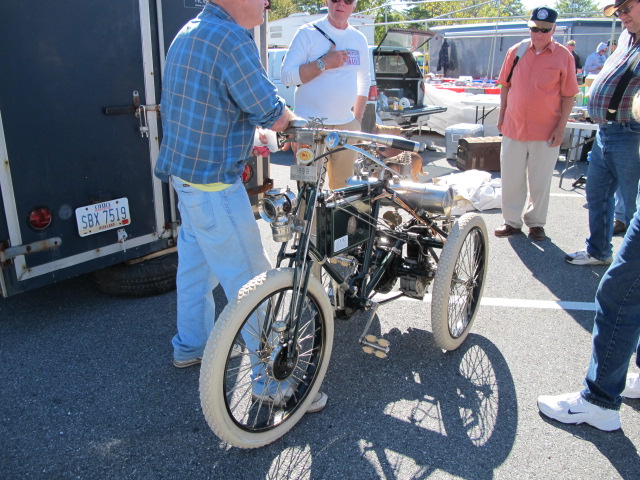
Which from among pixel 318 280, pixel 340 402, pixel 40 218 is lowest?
pixel 340 402

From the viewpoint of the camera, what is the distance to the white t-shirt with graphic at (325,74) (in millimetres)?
3984

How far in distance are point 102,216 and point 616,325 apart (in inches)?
118

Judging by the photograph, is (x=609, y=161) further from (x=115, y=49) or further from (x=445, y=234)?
(x=115, y=49)

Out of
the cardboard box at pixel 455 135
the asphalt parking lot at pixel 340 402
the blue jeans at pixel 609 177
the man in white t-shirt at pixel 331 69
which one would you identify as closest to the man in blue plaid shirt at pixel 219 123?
the asphalt parking lot at pixel 340 402

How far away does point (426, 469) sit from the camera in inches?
93.3

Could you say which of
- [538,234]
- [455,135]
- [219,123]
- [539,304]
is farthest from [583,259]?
[455,135]

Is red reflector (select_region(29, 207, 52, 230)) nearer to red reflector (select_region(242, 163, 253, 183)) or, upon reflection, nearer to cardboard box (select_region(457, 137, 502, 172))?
red reflector (select_region(242, 163, 253, 183))

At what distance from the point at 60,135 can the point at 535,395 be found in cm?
303

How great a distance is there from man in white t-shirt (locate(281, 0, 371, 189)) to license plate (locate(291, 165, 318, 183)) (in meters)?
1.55

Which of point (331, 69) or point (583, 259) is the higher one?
point (331, 69)

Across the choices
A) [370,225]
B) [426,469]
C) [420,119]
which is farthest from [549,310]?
[420,119]

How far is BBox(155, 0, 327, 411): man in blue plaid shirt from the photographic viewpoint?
2.31 meters

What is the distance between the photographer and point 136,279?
385cm

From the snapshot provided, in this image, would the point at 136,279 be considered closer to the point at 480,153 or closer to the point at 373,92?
the point at 373,92
